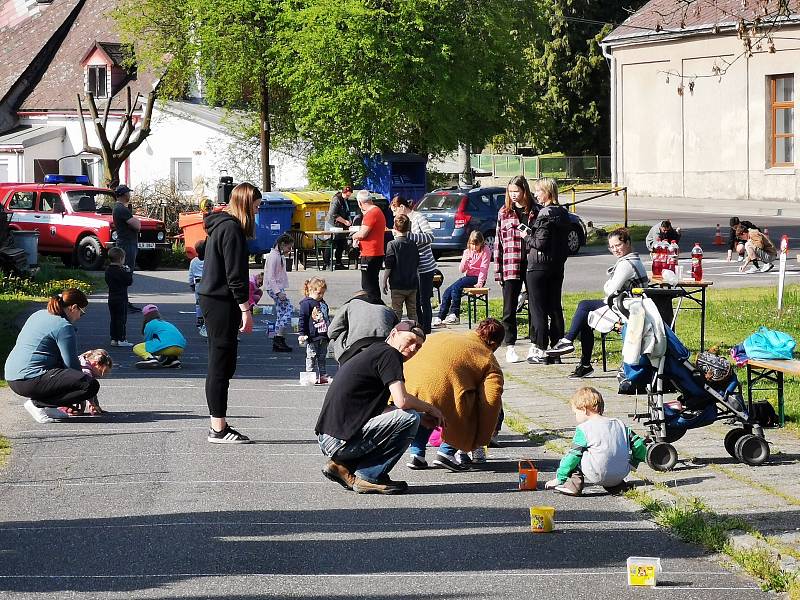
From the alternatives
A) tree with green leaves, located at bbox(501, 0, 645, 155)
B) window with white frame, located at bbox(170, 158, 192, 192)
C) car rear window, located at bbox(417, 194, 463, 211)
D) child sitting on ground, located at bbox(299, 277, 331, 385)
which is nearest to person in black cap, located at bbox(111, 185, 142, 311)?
child sitting on ground, located at bbox(299, 277, 331, 385)

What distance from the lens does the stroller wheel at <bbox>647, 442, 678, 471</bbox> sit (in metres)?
9.88

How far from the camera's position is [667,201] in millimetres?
52531

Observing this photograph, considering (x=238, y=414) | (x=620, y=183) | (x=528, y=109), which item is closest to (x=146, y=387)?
(x=238, y=414)

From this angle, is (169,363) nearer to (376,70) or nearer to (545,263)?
(545,263)

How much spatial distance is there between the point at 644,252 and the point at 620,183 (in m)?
24.9

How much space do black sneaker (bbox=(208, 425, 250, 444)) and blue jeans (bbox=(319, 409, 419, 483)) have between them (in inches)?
74.0

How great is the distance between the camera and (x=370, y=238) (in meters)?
18.7

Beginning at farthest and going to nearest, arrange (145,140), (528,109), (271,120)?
1. (528,109)
2. (145,140)
3. (271,120)

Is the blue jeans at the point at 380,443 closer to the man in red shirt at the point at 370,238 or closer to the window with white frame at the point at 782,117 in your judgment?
the man in red shirt at the point at 370,238

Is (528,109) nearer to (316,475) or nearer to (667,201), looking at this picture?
(667,201)

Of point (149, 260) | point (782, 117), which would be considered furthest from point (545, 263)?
point (782, 117)

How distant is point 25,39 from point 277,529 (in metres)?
55.8

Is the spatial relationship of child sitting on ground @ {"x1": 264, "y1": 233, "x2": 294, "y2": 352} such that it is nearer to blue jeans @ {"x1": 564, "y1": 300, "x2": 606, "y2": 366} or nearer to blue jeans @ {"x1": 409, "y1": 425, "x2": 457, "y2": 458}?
blue jeans @ {"x1": 564, "y1": 300, "x2": 606, "y2": 366}

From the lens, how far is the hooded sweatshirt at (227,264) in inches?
426
